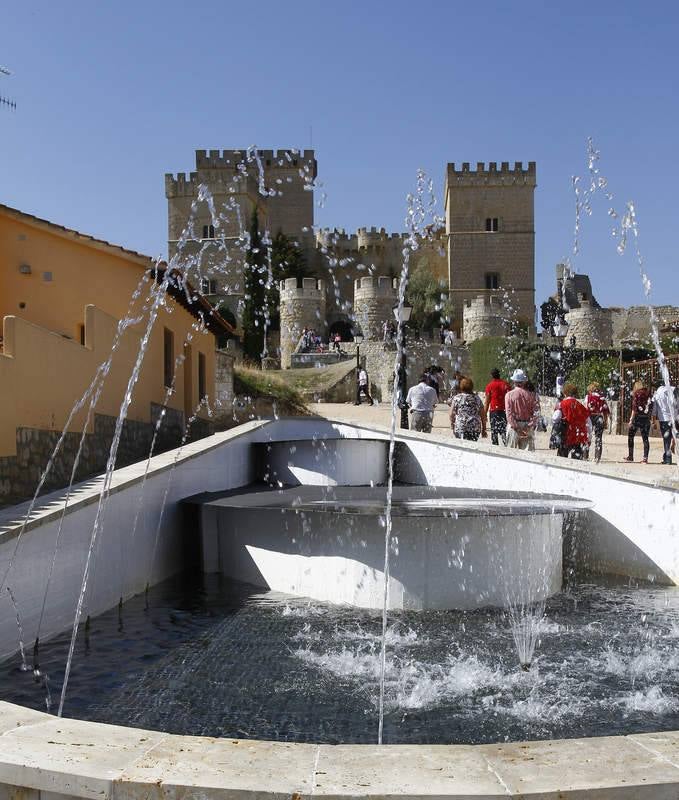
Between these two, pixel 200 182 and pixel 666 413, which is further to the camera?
pixel 200 182

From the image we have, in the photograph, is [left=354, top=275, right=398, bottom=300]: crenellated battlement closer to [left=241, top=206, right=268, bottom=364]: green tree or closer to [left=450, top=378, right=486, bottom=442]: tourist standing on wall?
[left=241, top=206, right=268, bottom=364]: green tree

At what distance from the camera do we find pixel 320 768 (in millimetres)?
2455

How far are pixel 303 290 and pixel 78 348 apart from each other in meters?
47.8

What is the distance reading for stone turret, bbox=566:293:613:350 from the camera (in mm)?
58969

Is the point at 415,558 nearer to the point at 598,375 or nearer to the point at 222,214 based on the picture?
the point at 598,375

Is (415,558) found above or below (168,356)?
below

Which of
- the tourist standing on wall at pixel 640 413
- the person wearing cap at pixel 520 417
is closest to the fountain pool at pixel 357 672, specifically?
the person wearing cap at pixel 520 417

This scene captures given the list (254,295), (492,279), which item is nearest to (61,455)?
(254,295)

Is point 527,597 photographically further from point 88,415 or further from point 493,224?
point 493,224

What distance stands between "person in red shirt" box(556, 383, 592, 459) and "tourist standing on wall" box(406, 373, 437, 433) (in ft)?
9.66

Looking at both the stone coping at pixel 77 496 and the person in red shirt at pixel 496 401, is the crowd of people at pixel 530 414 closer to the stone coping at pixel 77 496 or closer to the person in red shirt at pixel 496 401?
the person in red shirt at pixel 496 401

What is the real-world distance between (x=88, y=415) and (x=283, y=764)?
29.1 ft

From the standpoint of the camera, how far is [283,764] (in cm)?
249

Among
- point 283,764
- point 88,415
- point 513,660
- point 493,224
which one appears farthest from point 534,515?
point 493,224
